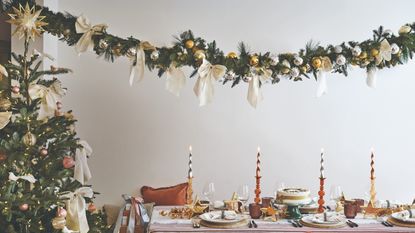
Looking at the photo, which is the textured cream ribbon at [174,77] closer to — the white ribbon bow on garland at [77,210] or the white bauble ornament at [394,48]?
the white ribbon bow on garland at [77,210]

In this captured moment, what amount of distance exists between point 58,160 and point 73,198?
0.62 ft

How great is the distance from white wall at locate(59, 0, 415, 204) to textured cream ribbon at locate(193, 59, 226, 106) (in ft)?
3.38

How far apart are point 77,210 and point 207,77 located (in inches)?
41.1

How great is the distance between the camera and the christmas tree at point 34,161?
2.22 meters

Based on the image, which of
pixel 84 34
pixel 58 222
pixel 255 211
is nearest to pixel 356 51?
pixel 255 211

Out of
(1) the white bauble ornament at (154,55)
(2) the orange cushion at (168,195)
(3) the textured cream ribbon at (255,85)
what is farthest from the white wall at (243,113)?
(1) the white bauble ornament at (154,55)

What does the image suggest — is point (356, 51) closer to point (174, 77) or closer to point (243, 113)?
point (174, 77)

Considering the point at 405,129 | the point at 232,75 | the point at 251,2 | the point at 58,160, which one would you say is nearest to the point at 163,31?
the point at 251,2

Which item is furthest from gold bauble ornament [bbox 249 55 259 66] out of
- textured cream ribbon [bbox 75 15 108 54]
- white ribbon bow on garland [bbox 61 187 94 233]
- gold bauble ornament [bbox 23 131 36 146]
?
gold bauble ornament [bbox 23 131 36 146]

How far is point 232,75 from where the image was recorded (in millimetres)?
2990

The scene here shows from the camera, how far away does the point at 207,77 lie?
2891 millimetres

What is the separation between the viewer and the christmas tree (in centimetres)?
222

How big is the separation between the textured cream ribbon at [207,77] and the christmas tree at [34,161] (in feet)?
2.58

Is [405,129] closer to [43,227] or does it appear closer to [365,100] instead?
[365,100]
